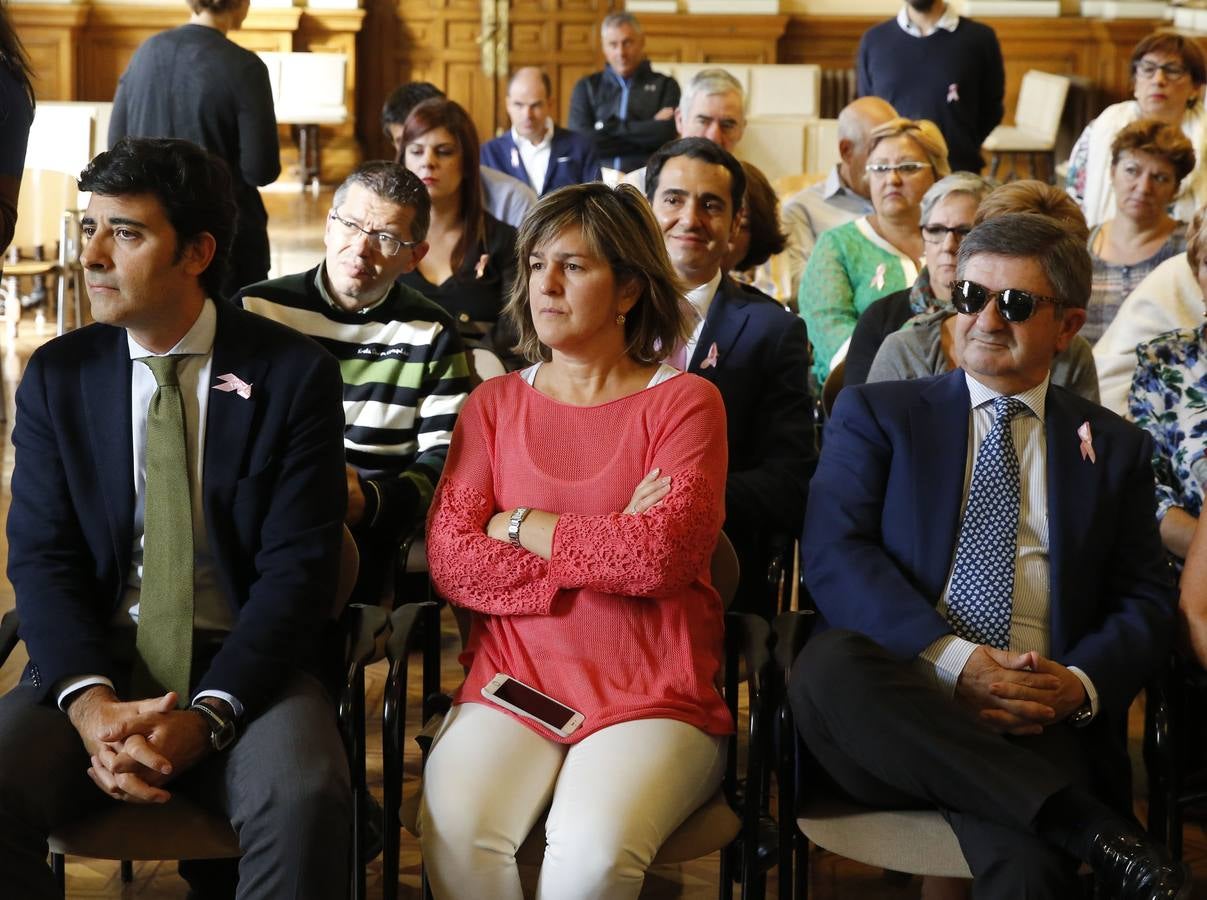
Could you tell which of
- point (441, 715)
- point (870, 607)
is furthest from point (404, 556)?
point (870, 607)

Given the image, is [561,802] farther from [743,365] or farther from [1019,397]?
[743,365]

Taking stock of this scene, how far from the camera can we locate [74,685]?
2.28m

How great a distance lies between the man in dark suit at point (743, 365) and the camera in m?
3.07

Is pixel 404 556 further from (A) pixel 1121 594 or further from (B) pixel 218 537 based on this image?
(A) pixel 1121 594

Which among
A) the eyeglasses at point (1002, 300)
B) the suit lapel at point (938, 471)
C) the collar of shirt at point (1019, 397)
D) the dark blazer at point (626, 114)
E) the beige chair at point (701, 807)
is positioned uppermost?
the dark blazer at point (626, 114)

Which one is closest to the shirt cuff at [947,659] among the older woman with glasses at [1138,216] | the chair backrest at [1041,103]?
the older woman with glasses at [1138,216]

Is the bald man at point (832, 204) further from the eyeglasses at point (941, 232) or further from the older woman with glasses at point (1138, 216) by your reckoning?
the eyeglasses at point (941, 232)

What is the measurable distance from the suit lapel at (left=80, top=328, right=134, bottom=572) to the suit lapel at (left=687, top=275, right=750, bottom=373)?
49.8 inches

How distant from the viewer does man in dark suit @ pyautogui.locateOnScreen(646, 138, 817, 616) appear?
307 centimetres

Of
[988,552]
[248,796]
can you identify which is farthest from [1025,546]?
[248,796]

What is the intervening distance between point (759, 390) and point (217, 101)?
2.87 m

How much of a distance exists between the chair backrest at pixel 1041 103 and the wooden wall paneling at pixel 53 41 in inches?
307

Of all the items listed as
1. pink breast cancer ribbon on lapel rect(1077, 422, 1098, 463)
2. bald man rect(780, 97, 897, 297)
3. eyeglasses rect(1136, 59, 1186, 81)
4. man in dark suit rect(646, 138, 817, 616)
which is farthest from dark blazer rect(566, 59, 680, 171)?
pink breast cancer ribbon on lapel rect(1077, 422, 1098, 463)

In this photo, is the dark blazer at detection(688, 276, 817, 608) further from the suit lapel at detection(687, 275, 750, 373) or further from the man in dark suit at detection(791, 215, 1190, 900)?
the man in dark suit at detection(791, 215, 1190, 900)
